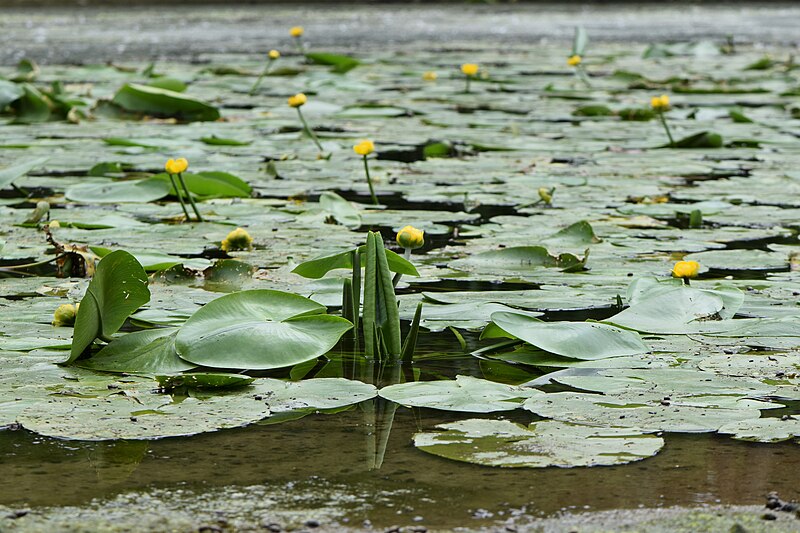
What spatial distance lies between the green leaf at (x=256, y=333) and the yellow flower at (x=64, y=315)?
230 mm

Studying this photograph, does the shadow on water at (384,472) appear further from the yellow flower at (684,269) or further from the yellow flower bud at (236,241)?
the yellow flower bud at (236,241)

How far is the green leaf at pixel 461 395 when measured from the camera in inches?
50.9

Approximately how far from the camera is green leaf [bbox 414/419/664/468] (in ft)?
3.71

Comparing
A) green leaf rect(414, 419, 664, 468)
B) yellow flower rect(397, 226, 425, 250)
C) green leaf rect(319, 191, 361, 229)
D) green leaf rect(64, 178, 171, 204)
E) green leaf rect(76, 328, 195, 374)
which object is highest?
yellow flower rect(397, 226, 425, 250)

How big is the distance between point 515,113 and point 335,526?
11.3 ft

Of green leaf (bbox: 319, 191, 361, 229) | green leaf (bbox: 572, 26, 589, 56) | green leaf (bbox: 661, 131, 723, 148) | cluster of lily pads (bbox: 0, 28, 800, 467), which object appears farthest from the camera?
green leaf (bbox: 572, 26, 589, 56)

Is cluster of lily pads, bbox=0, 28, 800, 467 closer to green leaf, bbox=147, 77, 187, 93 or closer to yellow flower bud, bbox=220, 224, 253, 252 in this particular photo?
yellow flower bud, bbox=220, 224, 253, 252

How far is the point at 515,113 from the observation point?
4324 millimetres

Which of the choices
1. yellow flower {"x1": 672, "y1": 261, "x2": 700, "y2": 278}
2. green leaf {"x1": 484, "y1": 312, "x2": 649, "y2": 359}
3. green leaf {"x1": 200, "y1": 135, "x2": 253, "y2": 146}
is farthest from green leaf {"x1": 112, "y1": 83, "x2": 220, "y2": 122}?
green leaf {"x1": 484, "y1": 312, "x2": 649, "y2": 359}

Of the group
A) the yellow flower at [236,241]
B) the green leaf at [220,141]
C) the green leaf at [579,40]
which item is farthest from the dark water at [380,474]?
the green leaf at [579,40]

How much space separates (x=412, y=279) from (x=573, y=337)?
0.48 m

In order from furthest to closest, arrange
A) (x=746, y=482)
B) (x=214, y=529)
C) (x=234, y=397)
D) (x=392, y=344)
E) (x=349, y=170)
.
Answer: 1. (x=349, y=170)
2. (x=392, y=344)
3. (x=234, y=397)
4. (x=746, y=482)
5. (x=214, y=529)

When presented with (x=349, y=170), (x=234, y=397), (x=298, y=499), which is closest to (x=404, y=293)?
(x=234, y=397)

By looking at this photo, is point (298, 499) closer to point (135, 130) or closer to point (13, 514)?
point (13, 514)
